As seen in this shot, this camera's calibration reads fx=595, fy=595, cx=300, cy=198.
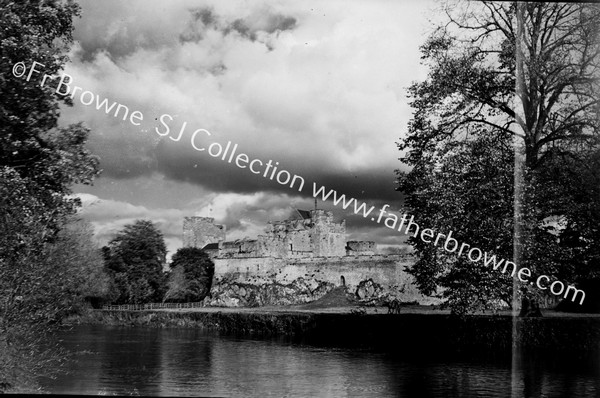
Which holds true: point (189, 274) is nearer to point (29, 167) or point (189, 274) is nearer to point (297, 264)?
point (297, 264)

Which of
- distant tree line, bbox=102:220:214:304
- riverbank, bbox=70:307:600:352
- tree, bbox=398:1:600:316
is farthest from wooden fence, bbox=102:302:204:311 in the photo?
tree, bbox=398:1:600:316

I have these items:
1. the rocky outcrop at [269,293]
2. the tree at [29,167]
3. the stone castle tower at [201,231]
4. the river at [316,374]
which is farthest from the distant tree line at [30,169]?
the stone castle tower at [201,231]

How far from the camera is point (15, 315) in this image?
7.89 m

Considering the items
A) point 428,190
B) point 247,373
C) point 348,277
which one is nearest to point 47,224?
point 247,373

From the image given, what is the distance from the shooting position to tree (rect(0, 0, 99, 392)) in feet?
25.1

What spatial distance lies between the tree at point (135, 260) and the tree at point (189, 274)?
14.5ft

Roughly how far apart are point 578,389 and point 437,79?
20.6 ft

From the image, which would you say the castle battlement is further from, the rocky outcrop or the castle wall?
the rocky outcrop

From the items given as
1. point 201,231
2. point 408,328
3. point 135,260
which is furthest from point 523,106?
point 201,231

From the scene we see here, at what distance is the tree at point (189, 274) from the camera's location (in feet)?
120

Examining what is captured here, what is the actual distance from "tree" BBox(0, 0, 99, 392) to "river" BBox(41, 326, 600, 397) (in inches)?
80.8

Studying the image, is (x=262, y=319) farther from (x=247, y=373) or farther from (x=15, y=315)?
(x=15, y=315)

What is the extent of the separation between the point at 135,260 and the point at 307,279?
36.8 feet

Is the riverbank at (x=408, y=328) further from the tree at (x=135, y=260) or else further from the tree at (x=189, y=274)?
the tree at (x=189, y=274)
